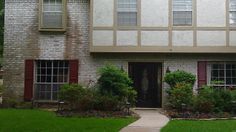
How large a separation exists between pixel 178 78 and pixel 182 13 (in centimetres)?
293

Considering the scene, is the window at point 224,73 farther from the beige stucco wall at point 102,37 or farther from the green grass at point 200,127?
the green grass at point 200,127

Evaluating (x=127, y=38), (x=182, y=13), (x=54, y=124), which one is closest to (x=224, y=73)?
(x=182, y=13)

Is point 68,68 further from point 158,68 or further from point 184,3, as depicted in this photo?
point 184,3

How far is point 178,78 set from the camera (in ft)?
67.4

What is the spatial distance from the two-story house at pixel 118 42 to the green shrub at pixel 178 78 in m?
0.84

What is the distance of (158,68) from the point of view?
22.0 m

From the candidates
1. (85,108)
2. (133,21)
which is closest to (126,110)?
(85,108)

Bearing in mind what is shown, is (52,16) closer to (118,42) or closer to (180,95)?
(118,42)

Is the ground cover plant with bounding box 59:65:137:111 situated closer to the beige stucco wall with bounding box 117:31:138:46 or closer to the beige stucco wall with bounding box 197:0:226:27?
the beige stucco wall with bounding box 117:31:138:46

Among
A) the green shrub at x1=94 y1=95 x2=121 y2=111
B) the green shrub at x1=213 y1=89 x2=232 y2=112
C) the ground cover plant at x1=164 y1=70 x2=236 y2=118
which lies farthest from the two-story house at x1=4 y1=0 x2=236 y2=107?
the green shrub at x1=94 y1=95 x2=121 y2=111

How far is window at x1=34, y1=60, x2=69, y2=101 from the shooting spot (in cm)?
2197

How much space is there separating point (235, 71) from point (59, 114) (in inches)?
342

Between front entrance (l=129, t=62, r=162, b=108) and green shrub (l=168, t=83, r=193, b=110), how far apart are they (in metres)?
2.44

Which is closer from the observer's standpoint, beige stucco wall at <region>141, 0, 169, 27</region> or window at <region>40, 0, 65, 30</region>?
beige stucco wall at <region>141, 0, 169, 27</region>
